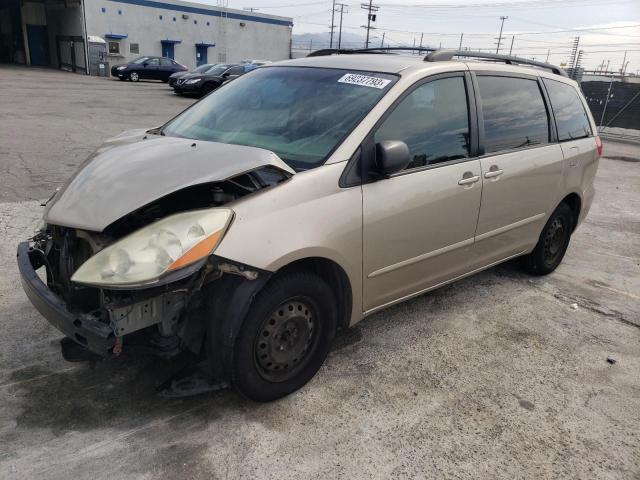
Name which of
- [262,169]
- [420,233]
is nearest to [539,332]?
[420,233]

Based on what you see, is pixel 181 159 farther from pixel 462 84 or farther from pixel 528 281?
pixel 528 281

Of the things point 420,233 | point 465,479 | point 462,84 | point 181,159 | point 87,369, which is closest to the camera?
point 465,479

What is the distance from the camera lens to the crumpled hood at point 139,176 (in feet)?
7.95

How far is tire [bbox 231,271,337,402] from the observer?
2578 mm

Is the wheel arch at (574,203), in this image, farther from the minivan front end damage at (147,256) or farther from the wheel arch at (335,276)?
the minivan front end damage at (147,256)

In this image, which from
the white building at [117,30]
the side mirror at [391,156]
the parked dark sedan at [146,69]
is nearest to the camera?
the side mirror at [391,156]

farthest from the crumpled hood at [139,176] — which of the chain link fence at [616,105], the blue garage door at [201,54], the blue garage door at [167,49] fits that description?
the blue garage door at [201,54]

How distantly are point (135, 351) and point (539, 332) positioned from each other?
113 inches

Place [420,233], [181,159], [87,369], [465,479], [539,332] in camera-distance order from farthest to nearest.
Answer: [539,332], [420,233], [87,369], [181,159], [465,479]

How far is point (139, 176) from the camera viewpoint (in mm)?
2572

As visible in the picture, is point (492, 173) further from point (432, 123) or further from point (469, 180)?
point (432, 123)

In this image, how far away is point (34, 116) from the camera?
40.4ft

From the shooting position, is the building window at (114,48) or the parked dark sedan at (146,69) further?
the building window at (114,48)

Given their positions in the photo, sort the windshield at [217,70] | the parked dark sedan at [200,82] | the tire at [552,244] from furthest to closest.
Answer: the windshield at [217,70] < the parked dark sedan at [200,82] < the tire at [552,244]
